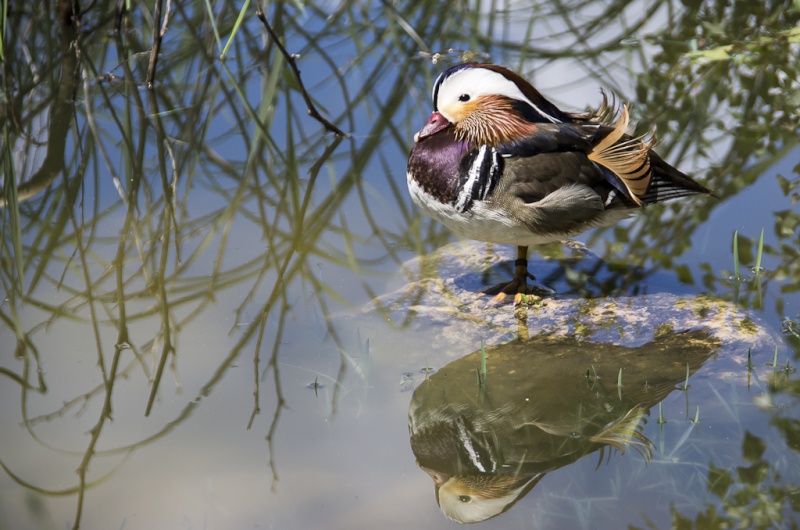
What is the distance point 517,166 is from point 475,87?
37 cm

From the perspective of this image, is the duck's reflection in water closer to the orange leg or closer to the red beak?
the orange leg

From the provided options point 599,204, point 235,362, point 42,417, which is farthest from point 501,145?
point 42,417

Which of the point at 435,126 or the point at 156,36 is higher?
the point at 156,36

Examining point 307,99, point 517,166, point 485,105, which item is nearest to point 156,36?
point 307,99

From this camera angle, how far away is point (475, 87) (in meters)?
3.57

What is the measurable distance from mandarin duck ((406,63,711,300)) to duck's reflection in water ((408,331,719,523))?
48 cm

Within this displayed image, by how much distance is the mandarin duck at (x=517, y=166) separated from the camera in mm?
3418

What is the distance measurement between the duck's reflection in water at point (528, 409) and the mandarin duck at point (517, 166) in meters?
0.48

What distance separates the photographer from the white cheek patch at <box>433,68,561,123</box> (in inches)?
139

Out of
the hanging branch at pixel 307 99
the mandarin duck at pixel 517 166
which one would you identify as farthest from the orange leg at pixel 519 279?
the hanging branch at pixel 307 99

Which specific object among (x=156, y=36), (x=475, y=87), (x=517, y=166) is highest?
(x=156, y=36)

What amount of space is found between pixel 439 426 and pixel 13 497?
1.28 m

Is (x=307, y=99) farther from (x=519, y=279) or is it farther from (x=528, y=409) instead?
(x=528, y=409)

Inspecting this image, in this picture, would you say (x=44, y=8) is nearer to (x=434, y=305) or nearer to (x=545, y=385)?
(x=434, y=305)
